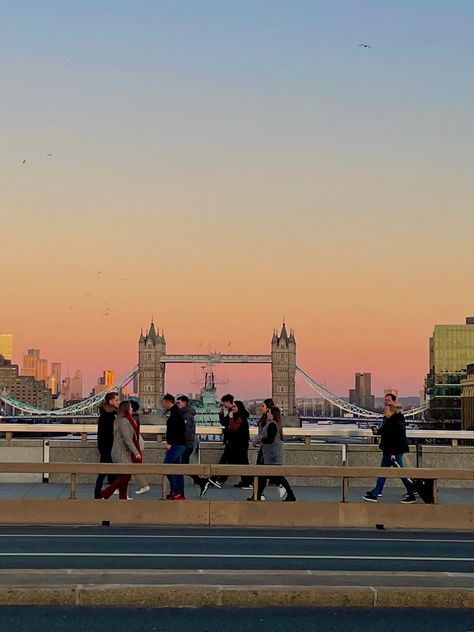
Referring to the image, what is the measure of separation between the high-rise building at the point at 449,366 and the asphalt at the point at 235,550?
169640mm

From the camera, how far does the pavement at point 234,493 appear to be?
21625mm

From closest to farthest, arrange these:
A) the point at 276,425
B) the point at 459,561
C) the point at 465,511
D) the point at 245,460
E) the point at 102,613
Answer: the point at 102,613
the point at 459,561
the point at 465,511
the point at 276,425
the point at 245,460

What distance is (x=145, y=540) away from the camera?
51.5 ft

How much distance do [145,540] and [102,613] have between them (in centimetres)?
568

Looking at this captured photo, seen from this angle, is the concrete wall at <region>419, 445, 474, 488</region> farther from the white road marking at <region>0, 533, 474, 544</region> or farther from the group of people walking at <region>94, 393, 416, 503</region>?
the white road marking at <region>0, 533, 474, 544</region>

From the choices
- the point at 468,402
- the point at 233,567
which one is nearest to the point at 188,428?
the point at 233,567

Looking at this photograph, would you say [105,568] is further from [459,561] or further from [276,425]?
[276,425]

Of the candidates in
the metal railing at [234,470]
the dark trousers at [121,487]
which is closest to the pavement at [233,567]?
the metal railing at [234,470]

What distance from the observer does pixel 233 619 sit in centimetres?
986

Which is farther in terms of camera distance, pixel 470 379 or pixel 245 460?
pixel 470 379

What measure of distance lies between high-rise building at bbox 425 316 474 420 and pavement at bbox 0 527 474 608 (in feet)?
558

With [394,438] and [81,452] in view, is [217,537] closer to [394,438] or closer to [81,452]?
[394,438]

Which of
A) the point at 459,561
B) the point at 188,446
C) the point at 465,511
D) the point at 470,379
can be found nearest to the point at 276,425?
the point at 188,446

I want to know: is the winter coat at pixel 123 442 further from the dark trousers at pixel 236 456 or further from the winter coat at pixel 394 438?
the winter coat at pixel 394 438
